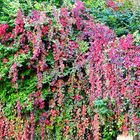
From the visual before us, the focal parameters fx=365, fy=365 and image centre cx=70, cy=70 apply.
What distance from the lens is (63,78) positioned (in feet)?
13.4

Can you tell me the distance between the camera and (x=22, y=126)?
4062 millimetres

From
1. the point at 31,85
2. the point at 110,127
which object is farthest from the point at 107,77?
the point at 31,85

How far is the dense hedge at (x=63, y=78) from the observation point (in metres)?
3.68

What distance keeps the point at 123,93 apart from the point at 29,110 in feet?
3.73

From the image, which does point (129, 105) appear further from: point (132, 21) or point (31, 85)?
point (132, 21)

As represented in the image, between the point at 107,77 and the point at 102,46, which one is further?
the point at 102,46

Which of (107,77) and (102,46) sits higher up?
(102,46)

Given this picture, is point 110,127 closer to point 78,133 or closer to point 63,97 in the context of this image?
point 78,133

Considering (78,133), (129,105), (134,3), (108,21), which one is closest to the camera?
(129,105)

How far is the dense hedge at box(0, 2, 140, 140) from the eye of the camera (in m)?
3.68

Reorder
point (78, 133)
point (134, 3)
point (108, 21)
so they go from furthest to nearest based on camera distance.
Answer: point (134, 3) < point (108, 21) < point (78, 133)

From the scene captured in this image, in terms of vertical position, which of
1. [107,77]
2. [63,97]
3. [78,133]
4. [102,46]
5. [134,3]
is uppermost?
[134,3]

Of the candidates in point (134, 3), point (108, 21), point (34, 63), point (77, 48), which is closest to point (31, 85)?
point (34, 63)

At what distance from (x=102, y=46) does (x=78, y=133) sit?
0.98m
